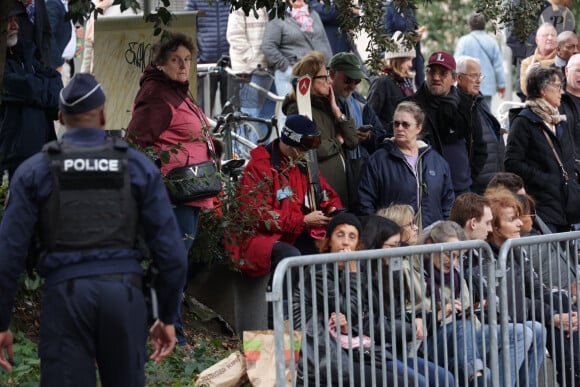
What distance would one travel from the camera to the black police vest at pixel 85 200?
655 centimetres

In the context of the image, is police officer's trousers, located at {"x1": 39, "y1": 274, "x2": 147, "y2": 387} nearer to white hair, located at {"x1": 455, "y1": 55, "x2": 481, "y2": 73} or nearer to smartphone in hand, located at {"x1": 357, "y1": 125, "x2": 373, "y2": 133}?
smartphone in hand, located at {"x1": 357, "y1": 125, "x2": 373, "y2": 133}

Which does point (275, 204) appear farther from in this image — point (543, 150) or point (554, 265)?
point (543, 150)

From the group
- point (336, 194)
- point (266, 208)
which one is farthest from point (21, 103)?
point (336, 194)

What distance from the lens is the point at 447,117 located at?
12031 mm

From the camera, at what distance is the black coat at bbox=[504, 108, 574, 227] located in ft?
40.5

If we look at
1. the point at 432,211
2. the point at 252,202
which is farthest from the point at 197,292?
the point at 432,211

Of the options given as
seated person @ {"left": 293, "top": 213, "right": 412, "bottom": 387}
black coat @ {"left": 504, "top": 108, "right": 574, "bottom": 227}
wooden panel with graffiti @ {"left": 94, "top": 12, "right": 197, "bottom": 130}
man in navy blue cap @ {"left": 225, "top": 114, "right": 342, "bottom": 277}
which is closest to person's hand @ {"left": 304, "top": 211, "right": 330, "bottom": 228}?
man in navy blue cap @ {"left": 225, "top": 114, "right": 342, "bottom": 277}

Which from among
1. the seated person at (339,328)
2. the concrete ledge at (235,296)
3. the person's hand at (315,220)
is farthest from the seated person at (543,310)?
the concrete ledge at (235,296)

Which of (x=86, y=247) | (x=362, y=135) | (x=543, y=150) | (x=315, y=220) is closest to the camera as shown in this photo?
(x=86, y=247)

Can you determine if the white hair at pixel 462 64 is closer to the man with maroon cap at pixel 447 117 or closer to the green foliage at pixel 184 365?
the man with maroon cap at pixel 447 117

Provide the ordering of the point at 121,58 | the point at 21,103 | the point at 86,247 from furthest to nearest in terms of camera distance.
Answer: the point at 121,58, the point at 21,103, the point at 86,247

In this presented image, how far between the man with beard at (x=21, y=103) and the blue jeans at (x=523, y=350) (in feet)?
12.1

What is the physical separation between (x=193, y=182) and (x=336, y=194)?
1.55 metres

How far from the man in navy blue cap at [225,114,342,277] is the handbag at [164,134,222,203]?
0.55 m
